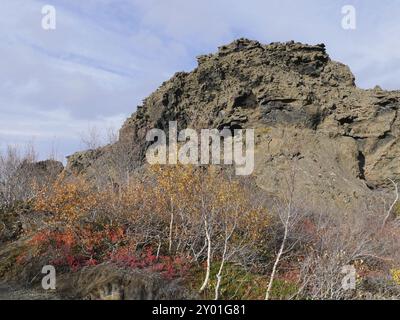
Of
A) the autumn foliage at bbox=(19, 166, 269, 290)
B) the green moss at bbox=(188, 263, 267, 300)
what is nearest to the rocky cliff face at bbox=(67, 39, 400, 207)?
the autumn foliage at bbox=(19, 166, 269, 290)

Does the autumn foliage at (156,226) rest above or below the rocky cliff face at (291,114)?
below

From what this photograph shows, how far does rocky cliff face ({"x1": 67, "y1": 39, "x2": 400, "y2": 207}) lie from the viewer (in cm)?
2606

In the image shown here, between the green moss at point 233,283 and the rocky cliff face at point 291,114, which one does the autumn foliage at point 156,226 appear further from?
the rocky cliff face at point 291,114

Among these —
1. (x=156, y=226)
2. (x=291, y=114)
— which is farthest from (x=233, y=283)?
(x=291, y=114)

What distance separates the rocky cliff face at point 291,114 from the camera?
26062 mm

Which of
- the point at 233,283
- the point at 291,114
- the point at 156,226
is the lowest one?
the point at 233,283

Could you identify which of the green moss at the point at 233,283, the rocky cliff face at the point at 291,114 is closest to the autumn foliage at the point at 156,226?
the green moss at the point at 233,283

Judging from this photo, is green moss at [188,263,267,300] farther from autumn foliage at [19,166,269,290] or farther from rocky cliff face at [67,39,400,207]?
rocky cliff face at [67,39,400,207]

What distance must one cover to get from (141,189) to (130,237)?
2.32 m

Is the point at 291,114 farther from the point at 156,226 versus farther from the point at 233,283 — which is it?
the point at 233,283

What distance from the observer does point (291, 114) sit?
2850 centimetres

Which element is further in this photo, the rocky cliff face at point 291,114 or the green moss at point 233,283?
the rocky cliff face at point 291,114

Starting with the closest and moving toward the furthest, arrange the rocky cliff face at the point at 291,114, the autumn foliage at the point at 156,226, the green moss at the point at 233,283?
the green moss at the point at 233,283 → the autumn foliage at the point at 156,226 → the rocky cliff face at the point at 291,114

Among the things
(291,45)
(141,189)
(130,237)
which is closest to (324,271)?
(130,237)
